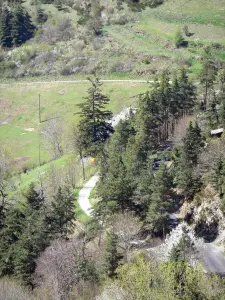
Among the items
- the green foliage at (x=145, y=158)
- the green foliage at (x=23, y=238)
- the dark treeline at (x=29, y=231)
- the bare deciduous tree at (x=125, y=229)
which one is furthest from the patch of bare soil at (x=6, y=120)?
the bare deciduous tree at (x=125, y=229)

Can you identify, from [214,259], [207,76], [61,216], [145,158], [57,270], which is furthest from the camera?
[207,76]

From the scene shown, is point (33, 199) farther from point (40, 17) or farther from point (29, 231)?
point (40, 17)

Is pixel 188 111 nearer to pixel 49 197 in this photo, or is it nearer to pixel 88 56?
pixel 49 197

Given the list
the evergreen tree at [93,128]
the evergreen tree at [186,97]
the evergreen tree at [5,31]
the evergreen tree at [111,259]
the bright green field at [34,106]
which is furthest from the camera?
the evergreen tree at [5,31]

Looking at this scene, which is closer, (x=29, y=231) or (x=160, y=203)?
(x=160, y=203)

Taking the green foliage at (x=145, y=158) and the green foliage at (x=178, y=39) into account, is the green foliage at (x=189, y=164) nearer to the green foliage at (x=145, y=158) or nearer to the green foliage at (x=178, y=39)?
the green foliage at (x=145, y=158)

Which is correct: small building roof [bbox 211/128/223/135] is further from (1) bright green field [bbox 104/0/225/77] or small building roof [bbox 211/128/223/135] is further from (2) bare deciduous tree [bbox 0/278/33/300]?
(1) bright green field [bbox 104/0/225/77]

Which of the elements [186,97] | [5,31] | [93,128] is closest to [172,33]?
[5,31]

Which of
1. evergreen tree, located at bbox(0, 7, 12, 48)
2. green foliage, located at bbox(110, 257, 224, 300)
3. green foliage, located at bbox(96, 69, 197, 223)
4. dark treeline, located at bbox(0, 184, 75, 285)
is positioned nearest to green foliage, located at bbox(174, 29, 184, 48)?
green foliage, located at bbox(96, 69, 197, 223)
